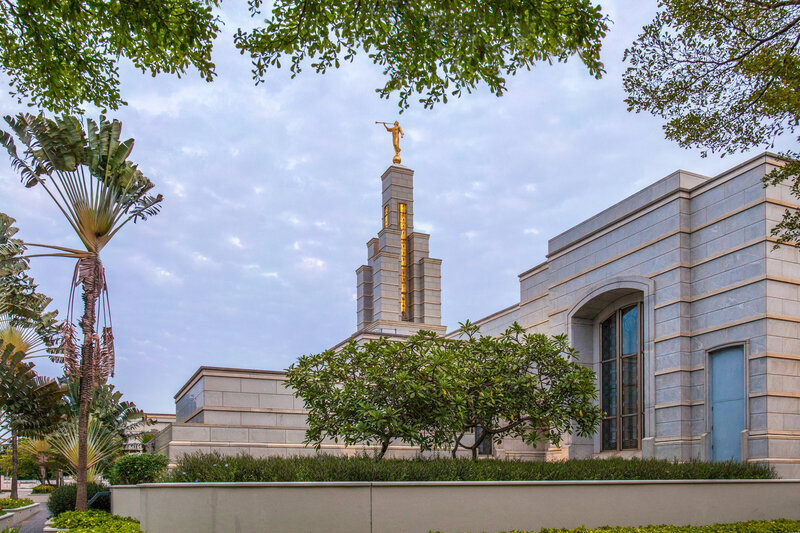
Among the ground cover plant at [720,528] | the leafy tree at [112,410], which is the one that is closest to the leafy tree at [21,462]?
the leafy tree at [112,410]

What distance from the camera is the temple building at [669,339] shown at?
1506 cm

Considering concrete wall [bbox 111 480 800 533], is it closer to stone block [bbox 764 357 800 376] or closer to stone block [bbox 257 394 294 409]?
stone block [bbox 764 357 800 376]

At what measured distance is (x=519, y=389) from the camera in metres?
14.2

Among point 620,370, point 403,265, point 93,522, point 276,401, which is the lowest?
point 93,522

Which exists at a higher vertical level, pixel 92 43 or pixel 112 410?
pixel 92 43

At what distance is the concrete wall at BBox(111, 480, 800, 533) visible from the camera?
998 centimetres

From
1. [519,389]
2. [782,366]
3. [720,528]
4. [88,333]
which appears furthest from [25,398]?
[782,366]

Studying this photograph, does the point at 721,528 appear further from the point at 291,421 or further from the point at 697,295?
the point at 291,421

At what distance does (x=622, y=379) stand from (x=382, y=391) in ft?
28.1

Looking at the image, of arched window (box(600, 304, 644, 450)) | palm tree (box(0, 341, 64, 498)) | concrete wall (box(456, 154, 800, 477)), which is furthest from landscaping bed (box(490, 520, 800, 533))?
palm tree (box(0, 341, 64, 498))

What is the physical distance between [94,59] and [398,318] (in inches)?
985

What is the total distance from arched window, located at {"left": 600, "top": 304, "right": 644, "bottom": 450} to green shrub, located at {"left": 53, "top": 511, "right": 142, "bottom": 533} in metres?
12.1

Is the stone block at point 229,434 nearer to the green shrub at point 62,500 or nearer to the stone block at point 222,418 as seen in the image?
the stone block at point 222,418

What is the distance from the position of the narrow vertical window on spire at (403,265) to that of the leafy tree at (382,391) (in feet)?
68.6
